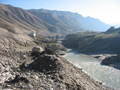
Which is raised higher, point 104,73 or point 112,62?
point 104,73

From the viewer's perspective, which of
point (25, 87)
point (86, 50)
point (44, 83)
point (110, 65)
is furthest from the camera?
point (86, 50)

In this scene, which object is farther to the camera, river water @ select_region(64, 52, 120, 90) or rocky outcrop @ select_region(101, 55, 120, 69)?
rocky outcrop @ select_region(101, 55, 120, 69)

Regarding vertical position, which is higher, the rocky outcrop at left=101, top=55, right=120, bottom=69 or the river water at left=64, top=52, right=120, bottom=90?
the river water at left=64, top=52, right=120, bottom=90

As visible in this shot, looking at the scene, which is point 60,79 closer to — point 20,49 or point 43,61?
point 43,61

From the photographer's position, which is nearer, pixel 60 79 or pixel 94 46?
pixel 60 79

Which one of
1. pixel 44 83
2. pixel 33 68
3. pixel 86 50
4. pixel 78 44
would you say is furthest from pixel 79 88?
pixel 78 44

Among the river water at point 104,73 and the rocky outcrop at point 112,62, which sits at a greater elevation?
the river water at point 104,73

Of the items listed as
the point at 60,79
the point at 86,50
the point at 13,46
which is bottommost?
the point at 86,50

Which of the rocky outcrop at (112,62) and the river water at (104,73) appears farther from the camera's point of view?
the rocky outcrop at (112,62)

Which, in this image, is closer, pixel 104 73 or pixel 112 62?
pixel 104 73

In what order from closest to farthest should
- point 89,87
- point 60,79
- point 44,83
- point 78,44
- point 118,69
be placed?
1. point 44,83
2. point 60,79
3. point 89,87
4. point 118,69
5. point 78,44

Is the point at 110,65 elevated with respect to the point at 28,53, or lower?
lower

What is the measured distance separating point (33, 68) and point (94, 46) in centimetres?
9916

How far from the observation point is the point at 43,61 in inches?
1471
